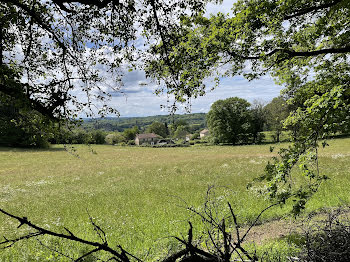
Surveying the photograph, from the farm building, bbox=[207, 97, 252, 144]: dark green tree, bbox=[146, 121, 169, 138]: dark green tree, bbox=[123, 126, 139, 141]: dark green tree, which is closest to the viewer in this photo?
bbox=[207, 97, 252, 144]: dark green tree

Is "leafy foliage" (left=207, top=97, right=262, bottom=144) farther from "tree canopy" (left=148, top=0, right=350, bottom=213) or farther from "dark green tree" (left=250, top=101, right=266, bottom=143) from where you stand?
"tree canopy" (left=148, top=0, right=350, bottom=213)

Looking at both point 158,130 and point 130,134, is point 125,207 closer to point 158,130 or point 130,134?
point 130,134

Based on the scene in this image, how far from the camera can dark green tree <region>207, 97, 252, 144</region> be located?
7069 cm

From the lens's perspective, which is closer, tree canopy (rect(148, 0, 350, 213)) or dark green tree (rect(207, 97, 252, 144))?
tree canopy (rect(148, 0, 350, 213))

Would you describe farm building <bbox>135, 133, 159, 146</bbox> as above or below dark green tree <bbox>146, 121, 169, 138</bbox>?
below

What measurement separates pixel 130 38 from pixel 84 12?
1233 mm

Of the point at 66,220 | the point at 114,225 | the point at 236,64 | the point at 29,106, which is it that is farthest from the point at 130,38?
the point at 66,220

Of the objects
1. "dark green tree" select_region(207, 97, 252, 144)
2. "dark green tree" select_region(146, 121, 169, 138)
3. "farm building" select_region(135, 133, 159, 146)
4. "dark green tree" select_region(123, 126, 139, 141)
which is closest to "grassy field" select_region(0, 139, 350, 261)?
"dark green tree" select_region(207, 97, 252, 144)

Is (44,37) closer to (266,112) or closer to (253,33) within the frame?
(253,33)

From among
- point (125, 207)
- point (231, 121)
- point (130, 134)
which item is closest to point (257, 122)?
point (231, 121)

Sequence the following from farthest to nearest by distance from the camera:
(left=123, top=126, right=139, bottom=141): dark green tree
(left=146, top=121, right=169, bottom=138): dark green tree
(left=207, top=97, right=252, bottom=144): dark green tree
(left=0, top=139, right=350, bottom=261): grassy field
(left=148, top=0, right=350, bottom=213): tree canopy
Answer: (left=146, top=121, right=169, bottom=138): dark green tree, (left=123, top=126, right=139, bottom=141): dark green tree, (left=207, top=97, right=252, bottom=144): dark green tree, (left=0, top=139, right=350, bottom=261): grassy field, (left=148, top=0, right=350, bottom=213): tree canopy

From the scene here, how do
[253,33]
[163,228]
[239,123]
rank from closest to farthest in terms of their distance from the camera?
[253,33] → [163,228] → [239,123]

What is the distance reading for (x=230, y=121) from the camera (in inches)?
2795

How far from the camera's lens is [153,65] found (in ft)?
17.8
